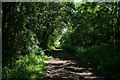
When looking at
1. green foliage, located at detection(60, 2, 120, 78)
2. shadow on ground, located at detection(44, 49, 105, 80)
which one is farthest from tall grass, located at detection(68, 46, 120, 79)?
shadow on ground, located at detection(44, 49, 105, 80)

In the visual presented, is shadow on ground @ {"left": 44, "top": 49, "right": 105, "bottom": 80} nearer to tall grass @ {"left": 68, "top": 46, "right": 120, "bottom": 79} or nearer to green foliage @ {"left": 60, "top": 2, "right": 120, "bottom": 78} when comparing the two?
tall grass @ {"left": 68, "top": 46, "right": 120, "bottom": 79}

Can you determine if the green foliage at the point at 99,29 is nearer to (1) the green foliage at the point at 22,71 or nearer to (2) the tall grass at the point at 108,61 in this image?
(2) the tall grass at the point at 108,61

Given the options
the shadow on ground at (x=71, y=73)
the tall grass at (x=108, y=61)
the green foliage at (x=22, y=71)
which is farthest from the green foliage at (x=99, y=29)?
the green foliage at (x=22, y=71)

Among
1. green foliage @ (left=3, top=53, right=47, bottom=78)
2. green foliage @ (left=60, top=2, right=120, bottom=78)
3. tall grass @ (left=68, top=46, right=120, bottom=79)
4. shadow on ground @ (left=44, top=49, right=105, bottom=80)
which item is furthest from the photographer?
green foliage @ (left=60, top=2, right=120, bottom=78)

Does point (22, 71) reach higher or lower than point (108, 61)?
lower

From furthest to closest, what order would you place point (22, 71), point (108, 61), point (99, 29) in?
1. point (99, 29)
2. point (22, 71)
3. point (108, 61)

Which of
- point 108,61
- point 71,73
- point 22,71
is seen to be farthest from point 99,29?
point 22,71

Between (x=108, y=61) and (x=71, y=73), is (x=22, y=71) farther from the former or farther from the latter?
(x=108, y=61)

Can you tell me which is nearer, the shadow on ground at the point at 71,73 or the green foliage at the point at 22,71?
the green foliage at the point at 22,71

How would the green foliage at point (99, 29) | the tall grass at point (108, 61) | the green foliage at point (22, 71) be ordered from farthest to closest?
the green foliage at point (99, 29) → the green foliage at point (22, 71) → the tall grass at point (108, 61)

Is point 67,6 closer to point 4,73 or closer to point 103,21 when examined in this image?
point 103,21

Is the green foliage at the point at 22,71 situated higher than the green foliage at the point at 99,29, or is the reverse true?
the green foliage at the point at 99,29

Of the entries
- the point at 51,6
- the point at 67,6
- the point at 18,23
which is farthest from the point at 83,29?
the point at 18,23

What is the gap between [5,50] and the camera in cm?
627
